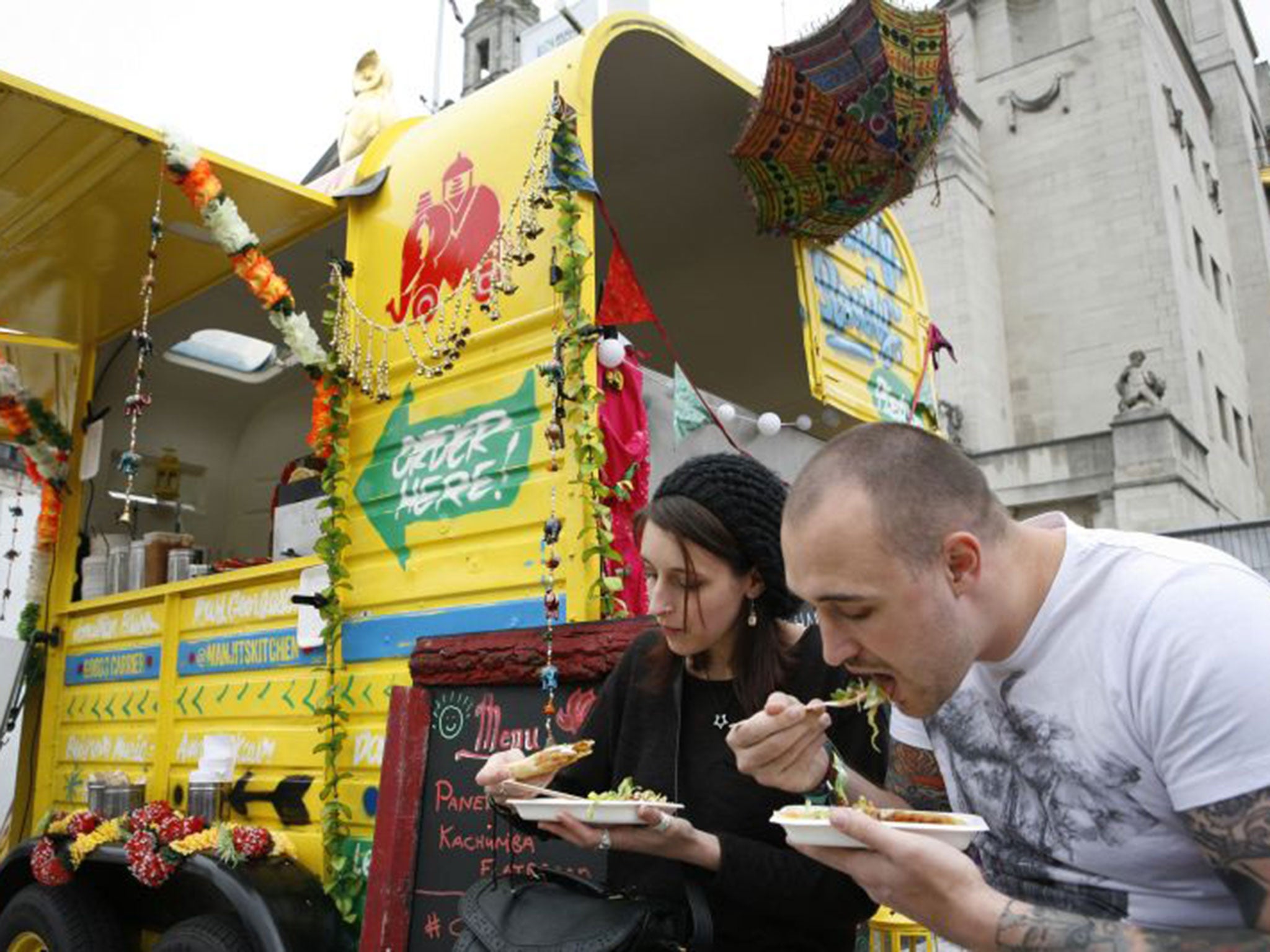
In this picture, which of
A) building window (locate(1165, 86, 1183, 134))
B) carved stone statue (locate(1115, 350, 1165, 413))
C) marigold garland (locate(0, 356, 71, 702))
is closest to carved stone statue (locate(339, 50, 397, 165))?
marigold garland (locate(0, 356, 71, 702))

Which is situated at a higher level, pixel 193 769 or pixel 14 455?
pixel 14 455

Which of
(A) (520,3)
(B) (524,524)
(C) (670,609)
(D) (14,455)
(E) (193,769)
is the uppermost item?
(A) (520,3)

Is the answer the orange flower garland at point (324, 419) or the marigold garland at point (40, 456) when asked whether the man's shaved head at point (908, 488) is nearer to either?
→ the orange flower garland at point (324, 419)

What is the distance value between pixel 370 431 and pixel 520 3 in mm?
47248

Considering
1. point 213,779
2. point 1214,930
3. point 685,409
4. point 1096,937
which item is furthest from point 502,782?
point 213,779

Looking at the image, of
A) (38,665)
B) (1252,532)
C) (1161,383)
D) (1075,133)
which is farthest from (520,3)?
(38,665)

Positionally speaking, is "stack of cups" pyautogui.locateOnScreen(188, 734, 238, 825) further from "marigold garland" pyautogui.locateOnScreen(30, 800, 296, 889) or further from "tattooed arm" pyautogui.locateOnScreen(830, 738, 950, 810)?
"tattooed arm" pyautogui.locateOnScreen(830, 738, 950, 810)

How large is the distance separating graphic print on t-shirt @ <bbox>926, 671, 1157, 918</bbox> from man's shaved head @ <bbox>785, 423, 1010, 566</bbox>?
256mm

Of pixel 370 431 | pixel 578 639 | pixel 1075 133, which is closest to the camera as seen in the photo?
pixel 578 639

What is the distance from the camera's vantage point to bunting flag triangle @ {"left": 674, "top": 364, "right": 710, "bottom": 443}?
4.16 metres

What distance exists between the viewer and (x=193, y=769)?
4719 millimetres

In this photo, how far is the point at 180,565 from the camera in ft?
17.7

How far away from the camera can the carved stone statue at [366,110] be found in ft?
16.2

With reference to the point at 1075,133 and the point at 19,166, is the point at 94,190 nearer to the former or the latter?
the point at 19,166
